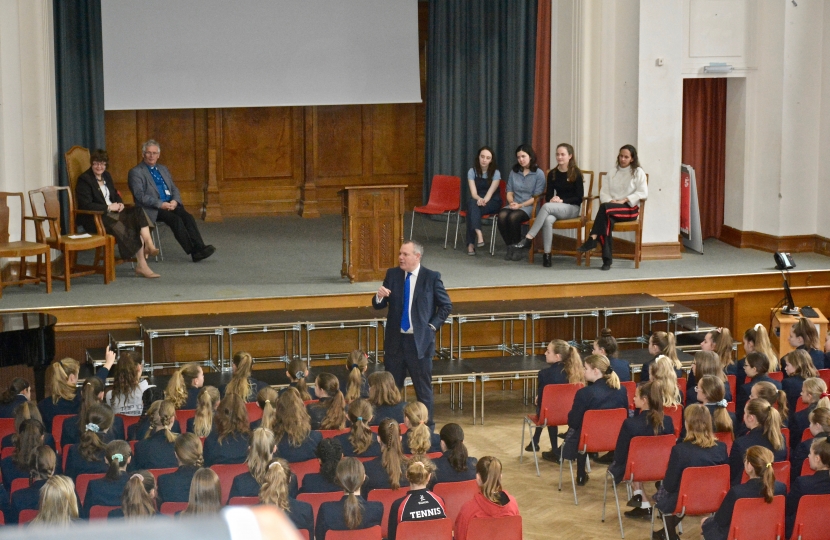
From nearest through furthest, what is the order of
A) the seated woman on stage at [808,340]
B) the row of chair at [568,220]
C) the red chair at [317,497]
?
the red chair at [317,497], the seated woman on stage at [808,340], the row of chair at [568,220]

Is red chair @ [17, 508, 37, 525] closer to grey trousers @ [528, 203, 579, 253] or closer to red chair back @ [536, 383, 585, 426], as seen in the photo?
red chair back @ [536, 383, 585, 426]

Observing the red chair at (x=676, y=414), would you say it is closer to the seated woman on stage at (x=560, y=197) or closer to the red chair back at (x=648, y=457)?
the red chair back at (x=648, y=457)

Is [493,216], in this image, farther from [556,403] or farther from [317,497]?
[317,497]

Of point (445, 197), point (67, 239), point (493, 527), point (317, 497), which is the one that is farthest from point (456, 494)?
point (445, 197)

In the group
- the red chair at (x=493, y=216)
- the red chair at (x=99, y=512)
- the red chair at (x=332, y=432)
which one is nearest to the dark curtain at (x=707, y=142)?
the red chair at (x=493, y=216)

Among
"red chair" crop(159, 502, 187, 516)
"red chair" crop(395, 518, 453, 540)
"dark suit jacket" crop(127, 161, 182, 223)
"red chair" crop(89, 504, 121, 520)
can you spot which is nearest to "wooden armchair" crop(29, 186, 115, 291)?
"dark suit jacket" crop(127, 161, 182, 223)

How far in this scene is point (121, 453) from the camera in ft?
15.1

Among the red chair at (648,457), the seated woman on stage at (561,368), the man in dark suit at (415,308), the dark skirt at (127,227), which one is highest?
the dark skirt at (127,227)

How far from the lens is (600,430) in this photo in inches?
237

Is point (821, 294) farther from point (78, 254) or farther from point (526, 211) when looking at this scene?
point (78, 254)

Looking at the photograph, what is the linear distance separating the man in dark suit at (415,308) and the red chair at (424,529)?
257cm

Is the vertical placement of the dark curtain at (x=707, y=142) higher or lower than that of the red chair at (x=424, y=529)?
higher

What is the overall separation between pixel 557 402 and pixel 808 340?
1704 millimetres

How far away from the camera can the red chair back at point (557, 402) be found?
6523 millimetres
